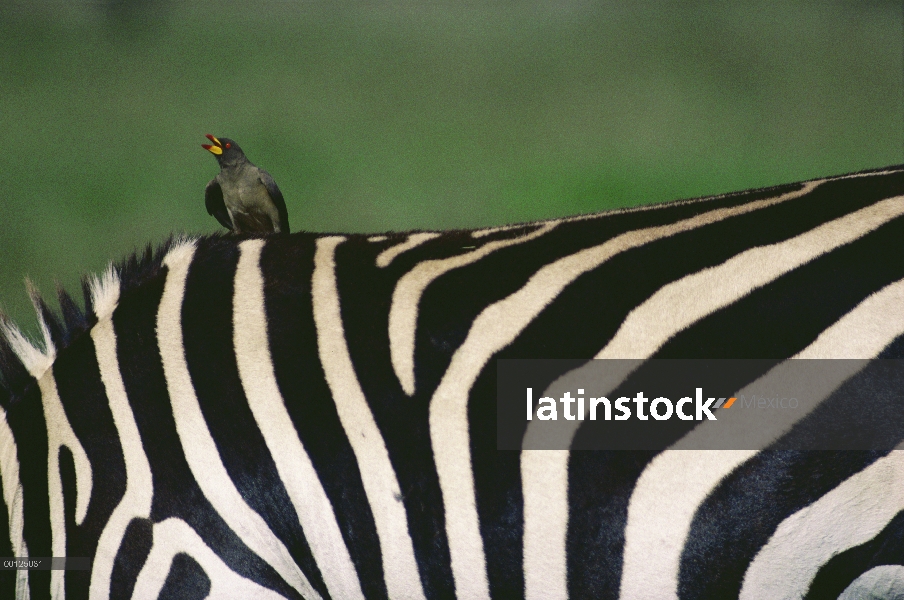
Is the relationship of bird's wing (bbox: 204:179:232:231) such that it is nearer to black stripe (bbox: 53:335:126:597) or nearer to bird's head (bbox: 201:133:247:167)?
bird's head (bbox: 201:133:247:167)

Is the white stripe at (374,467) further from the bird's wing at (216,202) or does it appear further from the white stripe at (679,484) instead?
the bird's wing at (216,202)

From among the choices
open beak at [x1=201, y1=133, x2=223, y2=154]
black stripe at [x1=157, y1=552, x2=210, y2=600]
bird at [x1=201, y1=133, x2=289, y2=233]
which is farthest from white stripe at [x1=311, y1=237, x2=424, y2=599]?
open beak at [x1=201, y1=133, x2=223, y2=154]

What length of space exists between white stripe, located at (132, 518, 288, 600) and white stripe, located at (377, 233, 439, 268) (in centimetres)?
64

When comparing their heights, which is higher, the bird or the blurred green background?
the blurred green background

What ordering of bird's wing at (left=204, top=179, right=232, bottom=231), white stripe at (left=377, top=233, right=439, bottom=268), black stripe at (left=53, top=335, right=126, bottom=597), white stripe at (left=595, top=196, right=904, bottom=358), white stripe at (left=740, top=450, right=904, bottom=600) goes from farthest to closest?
bird's wing at (left=204, top=179, right=232, bottom=231) → white stripe at (left=377, top=233, right=439, bottom=268) → black stripe at (left=53, top=335, right=126, bottom=597) → white stripe at (left=595, top=196, right=904, bottom=358) → white stripe at (left=740, top=450, right=904, bottom=600)

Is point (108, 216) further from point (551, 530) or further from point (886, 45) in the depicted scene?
point (886, 45)

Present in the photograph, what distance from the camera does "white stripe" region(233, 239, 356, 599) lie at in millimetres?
1446

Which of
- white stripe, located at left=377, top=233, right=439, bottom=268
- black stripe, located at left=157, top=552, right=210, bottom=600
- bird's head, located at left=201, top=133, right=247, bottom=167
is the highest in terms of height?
bird's head, located at left=201, top=133, right=247, bottom=167

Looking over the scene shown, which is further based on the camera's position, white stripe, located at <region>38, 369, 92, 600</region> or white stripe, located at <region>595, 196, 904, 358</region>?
white stripe, located at <region>38, 369, 92, 600</region>

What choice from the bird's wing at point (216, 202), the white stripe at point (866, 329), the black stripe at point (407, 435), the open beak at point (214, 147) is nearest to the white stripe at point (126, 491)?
the black stripe at point (407, 435)

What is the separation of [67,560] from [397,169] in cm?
741

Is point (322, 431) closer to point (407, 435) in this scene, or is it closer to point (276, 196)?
point (407, 435)

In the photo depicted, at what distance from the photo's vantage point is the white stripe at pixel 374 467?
141 cm

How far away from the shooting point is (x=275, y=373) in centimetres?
148
